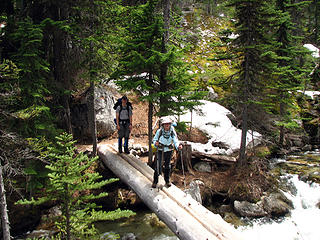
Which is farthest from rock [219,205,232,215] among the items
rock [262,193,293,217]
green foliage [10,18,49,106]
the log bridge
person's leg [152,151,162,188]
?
green foliage [10,18,49,106]

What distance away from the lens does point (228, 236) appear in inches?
193

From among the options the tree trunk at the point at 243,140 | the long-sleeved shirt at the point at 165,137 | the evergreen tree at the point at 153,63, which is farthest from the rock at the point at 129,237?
the tree trunk at the point at 243,140

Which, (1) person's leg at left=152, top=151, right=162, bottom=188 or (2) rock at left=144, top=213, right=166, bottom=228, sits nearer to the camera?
(1) person's leg at left=152, top=151, right=162, bottom=188

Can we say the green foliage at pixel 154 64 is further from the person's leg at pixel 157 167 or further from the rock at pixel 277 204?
the rock at pixel 277 204

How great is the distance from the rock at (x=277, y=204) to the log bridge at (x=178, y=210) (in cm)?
523

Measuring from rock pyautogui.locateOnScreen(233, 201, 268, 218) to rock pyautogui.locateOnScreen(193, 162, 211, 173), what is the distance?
2228 millimetres

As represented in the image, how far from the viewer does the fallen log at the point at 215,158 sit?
11484 millimetres

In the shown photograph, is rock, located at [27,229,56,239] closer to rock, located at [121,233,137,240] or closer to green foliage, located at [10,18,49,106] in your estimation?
rock, located at [121,233,137,240]

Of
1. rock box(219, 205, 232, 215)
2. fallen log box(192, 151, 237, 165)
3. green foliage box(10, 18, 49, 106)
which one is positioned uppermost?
green foliage box(10, 18, 49, 106)

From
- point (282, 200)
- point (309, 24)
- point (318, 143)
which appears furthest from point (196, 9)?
point (282, 200)

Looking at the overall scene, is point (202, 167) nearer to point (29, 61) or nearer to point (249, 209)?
point (249, 209)

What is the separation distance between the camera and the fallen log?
11484 mm

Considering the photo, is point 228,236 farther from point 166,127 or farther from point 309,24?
point 309,24

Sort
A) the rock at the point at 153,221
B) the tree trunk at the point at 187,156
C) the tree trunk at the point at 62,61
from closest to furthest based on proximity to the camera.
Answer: the rock at the point at 153,221 → the tree trunk at the point at 62,61 → the tree trunk at the point at 187,156
